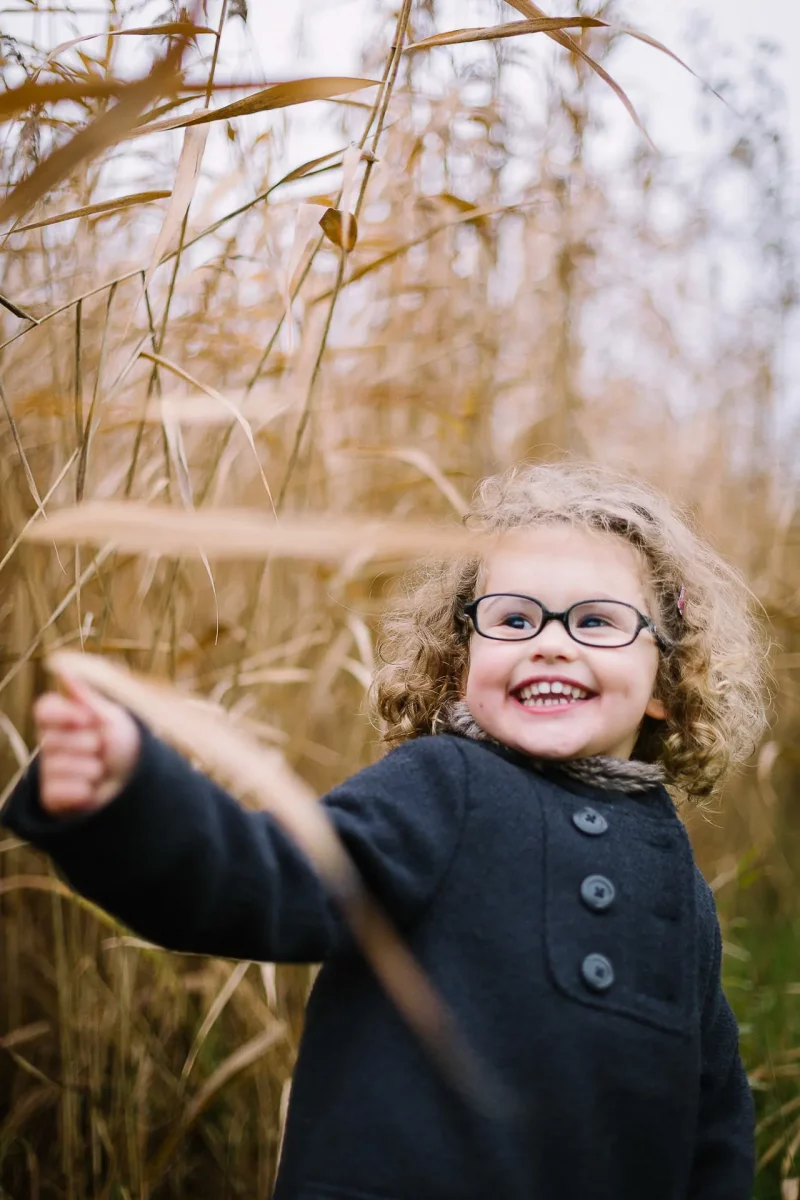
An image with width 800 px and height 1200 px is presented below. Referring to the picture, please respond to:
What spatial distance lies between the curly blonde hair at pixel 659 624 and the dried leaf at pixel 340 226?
334 millimetres

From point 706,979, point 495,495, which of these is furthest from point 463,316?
point 706,979

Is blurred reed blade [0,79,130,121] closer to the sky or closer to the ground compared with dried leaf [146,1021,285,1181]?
closer to the sky

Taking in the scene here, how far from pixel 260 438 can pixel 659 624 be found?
0.68 metres

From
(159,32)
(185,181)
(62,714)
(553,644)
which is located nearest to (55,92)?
(159,32)

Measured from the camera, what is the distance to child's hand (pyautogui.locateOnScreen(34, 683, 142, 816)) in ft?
1.77

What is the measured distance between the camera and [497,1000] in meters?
0.81

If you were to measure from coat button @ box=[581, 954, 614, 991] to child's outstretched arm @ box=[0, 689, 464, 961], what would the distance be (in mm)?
136

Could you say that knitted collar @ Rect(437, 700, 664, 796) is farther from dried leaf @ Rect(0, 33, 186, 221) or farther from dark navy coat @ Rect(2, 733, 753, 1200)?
dried leaf @ Rect(0, 33, 186, 221)

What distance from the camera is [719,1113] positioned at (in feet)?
3.23

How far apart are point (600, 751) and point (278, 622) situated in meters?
0.68

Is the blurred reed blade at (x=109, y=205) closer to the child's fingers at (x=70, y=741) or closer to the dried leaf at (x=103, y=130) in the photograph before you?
the dried leaf at (x=103, y=130)

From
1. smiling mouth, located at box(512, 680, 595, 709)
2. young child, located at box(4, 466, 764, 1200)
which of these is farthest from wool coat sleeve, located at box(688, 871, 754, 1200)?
smiling mouth, located at box(512, 680, 595, 709)

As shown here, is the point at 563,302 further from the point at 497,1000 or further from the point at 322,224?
the point at 497,1000

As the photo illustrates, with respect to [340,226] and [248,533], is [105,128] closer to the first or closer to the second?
[248,533]
